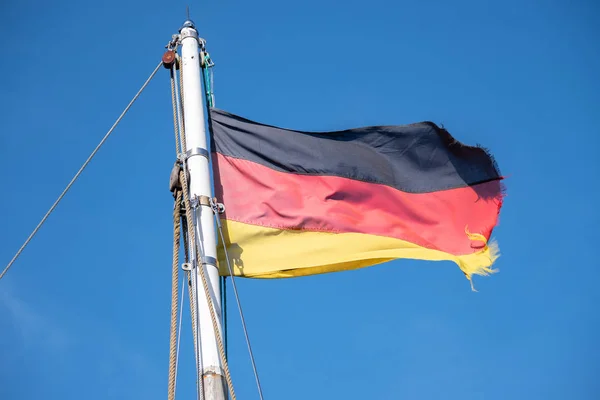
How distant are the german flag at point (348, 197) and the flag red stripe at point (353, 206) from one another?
0.05 ft

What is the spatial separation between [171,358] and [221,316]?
0.76 metres

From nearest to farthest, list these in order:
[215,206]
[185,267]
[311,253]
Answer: [185,267]
[215,206]
[311,253]

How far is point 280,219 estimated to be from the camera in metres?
12.4

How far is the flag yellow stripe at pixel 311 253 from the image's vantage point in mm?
11719

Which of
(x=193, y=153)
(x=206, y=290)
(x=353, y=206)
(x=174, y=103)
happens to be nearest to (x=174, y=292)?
(x=206, y=290)

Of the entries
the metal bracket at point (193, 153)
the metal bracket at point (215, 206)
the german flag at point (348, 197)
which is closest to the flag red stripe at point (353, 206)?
the german flag at point (348, 197)

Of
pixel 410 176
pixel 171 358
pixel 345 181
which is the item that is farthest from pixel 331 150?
pixel 171 358

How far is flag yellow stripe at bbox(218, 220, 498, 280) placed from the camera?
11719 millimetres

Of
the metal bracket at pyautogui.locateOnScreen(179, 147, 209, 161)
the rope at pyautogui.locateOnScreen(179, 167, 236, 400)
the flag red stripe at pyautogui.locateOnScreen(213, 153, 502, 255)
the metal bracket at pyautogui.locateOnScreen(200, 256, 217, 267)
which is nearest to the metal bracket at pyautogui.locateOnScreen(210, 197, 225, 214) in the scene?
the rope at pyautogui.locateOnScreen(179, 167, 236, 400)

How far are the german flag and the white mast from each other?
1398mm

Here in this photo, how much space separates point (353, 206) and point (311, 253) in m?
1.34

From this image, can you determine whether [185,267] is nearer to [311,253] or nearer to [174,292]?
[174,292]

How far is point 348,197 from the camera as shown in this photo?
1334 centimetres

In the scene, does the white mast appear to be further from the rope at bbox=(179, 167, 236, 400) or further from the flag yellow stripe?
the flag yellow stripe
